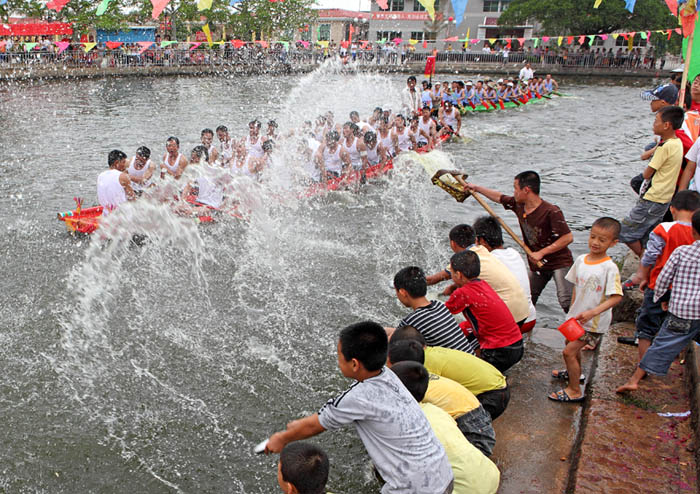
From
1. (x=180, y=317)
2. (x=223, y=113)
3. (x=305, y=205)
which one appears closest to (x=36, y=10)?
(x=223, y=113)

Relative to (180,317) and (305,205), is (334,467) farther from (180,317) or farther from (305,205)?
(305,205)

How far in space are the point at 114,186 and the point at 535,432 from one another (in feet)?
21.2

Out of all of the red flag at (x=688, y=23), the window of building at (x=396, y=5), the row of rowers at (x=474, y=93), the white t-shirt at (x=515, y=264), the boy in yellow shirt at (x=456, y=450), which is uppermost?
the window of building at (x=396, y=5)

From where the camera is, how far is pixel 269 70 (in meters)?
40.7

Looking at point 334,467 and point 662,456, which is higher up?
point 662,456

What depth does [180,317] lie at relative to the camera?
6.48m

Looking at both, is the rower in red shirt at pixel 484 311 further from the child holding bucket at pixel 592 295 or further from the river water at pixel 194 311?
the river water at pixel 194 311

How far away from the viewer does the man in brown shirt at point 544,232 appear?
5.35 metres

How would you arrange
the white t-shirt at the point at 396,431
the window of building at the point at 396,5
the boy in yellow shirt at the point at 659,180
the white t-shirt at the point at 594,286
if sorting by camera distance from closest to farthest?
the white t-shirt at the point at 396,431
the white t-shirt at the point at 594,286
the boy in yellow shirt at the point at 659,180
the window of building at the point at 396,5

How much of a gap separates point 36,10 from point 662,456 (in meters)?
40.0

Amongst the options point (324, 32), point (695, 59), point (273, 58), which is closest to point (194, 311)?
point (695, 59)

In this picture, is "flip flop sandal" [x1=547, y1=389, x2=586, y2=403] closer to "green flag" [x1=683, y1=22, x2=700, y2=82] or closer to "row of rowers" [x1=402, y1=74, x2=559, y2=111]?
"green flag" [x1=683, y1=22, x2=700, y2=82]

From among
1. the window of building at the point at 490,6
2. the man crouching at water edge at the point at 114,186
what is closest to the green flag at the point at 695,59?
the man crouching at water edge at the point at 114,186

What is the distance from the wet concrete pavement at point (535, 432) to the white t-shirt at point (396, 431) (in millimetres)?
1106
